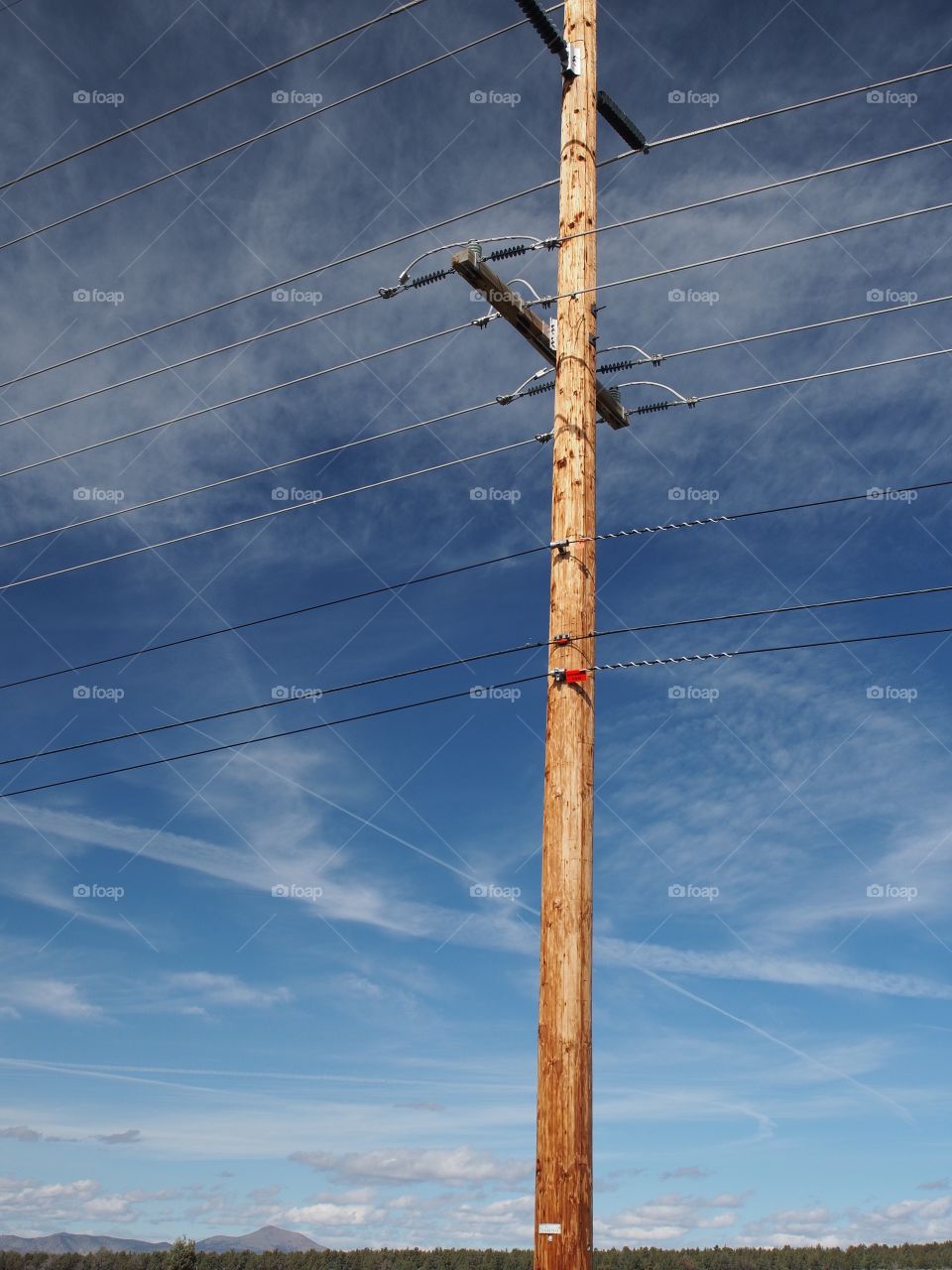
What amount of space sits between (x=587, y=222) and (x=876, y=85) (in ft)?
9.28

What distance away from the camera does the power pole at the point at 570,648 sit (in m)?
7.76

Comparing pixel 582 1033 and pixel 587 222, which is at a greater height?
pixel 587 222

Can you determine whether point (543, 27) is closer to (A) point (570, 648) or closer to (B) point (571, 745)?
(A) point (570, 648)

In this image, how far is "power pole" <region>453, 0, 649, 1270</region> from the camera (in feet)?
25.5

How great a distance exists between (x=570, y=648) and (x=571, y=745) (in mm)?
864

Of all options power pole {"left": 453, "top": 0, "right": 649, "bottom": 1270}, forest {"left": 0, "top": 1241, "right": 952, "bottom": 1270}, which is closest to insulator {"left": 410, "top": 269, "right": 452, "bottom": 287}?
power pole {"left": 453, "top": 0, "right": 649, "bottom": 1270}

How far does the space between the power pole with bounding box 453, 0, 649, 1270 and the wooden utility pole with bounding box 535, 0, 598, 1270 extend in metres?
0.01

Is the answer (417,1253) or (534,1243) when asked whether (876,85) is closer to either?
(534,1243)

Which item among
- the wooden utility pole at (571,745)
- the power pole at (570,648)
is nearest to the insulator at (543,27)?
the power pole at (570,648)

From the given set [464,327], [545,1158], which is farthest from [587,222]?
[545,1158]

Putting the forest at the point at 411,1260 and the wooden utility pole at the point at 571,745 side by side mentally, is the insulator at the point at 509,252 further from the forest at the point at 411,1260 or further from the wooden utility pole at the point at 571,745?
the forest at the point at 411,1260

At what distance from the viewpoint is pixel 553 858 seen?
8.57m

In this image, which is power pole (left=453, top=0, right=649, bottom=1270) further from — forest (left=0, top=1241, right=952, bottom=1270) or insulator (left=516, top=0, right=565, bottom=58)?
forest (left=0, top=1241, right=952, bottom=1270)

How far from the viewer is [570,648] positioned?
9227 mm
